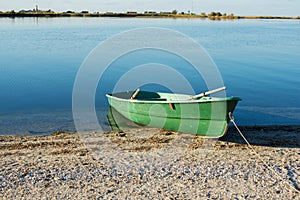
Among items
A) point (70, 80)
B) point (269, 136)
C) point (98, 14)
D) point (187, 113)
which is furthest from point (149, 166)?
point (98, 14)

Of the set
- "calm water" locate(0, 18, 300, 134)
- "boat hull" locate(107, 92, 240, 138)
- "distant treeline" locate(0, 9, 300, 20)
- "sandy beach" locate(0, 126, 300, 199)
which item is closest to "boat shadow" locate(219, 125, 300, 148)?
"sandy beach" locate(0, 126, 300, 199)

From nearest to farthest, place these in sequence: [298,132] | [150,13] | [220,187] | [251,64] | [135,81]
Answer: [220,187]
[298,132]
[135,81]
[251,64]
[150,13]

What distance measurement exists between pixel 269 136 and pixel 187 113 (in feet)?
9.01

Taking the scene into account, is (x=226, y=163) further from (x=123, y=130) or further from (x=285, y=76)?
(x=285, y=76)

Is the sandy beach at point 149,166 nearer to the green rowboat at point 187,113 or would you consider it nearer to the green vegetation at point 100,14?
the green rowboat at point 187,113

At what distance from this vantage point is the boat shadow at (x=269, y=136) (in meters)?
10.3

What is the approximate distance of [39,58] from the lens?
26234 millimetres

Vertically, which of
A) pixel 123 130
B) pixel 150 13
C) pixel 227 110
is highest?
pixel 150 13

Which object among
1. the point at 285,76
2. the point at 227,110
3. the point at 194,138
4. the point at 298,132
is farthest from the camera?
the point at 285,76

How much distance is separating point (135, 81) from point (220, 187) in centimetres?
1287

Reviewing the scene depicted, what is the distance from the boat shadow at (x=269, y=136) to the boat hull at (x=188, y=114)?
0.68 meters

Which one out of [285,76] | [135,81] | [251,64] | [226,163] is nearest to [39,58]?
[135,81]

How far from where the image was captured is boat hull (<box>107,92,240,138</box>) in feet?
31.9

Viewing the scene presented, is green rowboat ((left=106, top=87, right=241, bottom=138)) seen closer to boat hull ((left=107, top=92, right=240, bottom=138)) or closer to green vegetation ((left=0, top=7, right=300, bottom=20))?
boat hull ((left=107, top=92, right=240, bottom=138))
